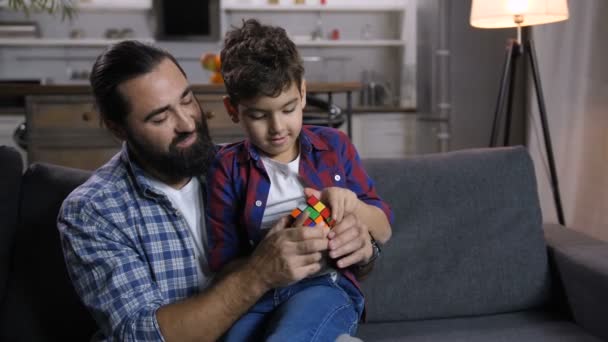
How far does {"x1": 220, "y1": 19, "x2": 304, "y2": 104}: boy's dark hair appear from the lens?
3.55 feet

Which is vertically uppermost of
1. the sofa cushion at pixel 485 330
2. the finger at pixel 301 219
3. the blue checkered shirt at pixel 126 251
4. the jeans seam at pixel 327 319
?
the finger at pixel 301 219

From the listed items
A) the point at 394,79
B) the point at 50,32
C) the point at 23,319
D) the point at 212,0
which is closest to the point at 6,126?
the point at 50,32

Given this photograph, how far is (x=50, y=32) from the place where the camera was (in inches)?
211

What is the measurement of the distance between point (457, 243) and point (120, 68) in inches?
36.5

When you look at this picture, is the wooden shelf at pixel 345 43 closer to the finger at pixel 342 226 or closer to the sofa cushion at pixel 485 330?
the sofa cushion at pixel 485 330

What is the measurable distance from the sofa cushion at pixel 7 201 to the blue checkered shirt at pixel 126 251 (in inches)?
11.9

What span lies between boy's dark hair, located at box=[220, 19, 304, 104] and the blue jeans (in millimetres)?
368

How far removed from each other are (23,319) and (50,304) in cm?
7

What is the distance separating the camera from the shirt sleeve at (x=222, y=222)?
116 cm

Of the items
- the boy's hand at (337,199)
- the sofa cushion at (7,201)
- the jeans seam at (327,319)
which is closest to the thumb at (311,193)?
the boy's hand at (337,199)

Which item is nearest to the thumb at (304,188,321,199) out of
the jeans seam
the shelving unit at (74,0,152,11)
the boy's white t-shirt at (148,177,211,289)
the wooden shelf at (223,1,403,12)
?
the jeans seam

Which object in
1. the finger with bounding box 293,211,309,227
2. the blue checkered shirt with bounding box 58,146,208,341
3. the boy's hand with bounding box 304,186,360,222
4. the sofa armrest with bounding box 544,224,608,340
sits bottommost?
the sofa armrest with bounding box 544,224,608,340

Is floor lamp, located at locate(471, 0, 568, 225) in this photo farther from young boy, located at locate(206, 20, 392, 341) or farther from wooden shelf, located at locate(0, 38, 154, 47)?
wooden shelf, located at locate(0, 38, 154, 47)

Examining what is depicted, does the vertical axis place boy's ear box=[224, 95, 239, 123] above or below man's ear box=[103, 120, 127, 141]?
above
